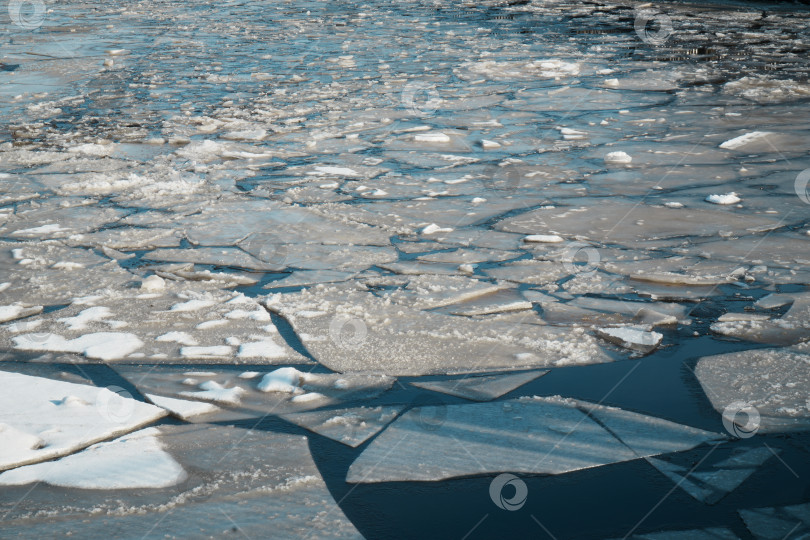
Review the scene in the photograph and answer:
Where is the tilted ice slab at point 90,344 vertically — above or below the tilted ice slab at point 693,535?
below

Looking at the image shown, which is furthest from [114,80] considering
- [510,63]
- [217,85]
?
[510,63]

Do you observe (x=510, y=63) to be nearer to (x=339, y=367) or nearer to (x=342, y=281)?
(x=342, y=281)

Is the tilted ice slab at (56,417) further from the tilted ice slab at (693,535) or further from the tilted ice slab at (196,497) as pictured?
the tilted ice slab at (693,535)

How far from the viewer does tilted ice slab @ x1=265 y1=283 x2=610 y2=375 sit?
7.91 ft

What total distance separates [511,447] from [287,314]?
1032 millimetres

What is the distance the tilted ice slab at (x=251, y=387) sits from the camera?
219 centimetres
